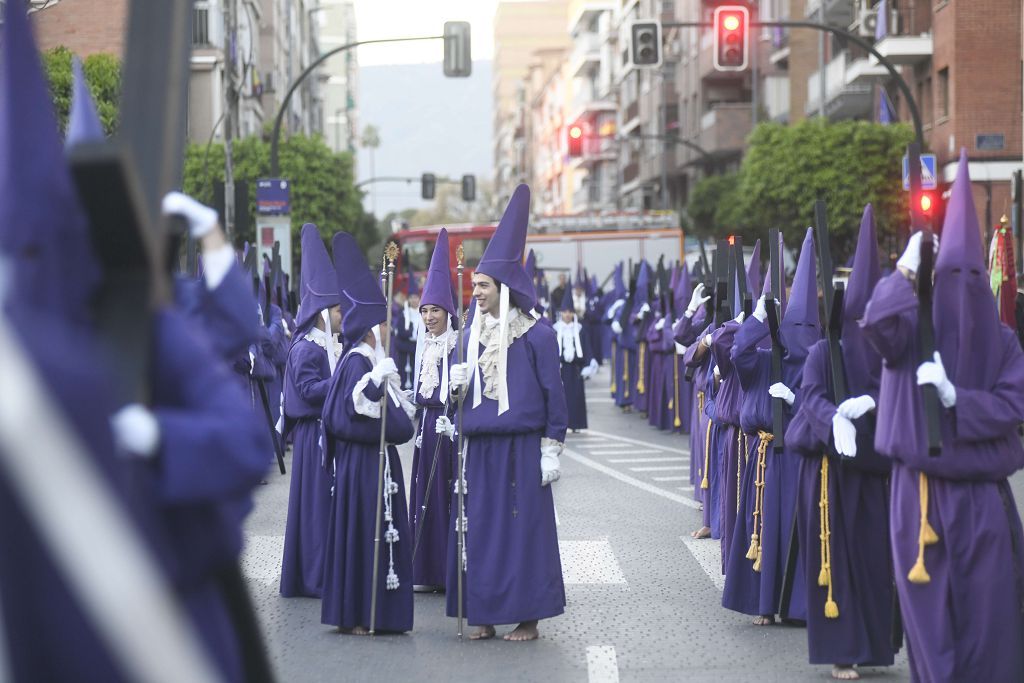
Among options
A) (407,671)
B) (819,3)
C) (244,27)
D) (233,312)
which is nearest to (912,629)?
(407,671)

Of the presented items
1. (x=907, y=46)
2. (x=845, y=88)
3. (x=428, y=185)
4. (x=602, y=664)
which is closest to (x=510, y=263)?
A: (x=602, y=664)

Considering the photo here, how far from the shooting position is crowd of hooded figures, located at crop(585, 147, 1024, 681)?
6.89 metres

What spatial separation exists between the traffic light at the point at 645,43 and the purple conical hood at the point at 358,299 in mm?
15003

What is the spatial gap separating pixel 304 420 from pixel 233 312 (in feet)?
22.7

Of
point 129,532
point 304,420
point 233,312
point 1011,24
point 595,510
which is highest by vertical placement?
point 1011,24

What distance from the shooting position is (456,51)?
2820 centimetres

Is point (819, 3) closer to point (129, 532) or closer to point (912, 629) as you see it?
point (912, 629)

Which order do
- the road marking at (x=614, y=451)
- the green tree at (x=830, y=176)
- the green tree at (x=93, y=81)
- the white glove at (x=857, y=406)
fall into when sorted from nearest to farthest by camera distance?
the white glove at (x=857, y=406) → the road marking at (x=614, y=451) → the green tree at (x=93, y=81) → the green tree at (x=830, y=176)

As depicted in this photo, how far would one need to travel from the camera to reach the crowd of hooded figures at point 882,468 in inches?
271

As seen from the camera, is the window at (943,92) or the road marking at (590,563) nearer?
the road marking at (590,563)

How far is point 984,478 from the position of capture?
698cm

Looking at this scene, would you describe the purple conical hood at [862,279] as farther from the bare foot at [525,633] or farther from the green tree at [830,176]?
the green tree at [830,176]

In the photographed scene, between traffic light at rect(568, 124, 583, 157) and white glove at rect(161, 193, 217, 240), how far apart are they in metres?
35.5

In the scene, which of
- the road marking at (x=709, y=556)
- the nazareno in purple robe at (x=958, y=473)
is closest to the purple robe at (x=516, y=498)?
the road marking at (x=709, y=556)
